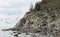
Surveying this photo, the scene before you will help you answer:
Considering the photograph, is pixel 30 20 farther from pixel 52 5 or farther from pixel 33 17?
pixel 52 5

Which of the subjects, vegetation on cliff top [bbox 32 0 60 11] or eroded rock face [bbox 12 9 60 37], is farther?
vegetation on cliff top [bbox 32 0 60 11]

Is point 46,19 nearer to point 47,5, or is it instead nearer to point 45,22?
point 45,22

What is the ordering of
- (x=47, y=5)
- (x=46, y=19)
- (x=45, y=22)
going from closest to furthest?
(x=45, y=22)
(x=46, y=19)
(x=47, y=5)

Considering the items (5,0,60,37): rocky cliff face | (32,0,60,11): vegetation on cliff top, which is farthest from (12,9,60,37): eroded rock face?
(32,0,60,11): vegetation on cliff top

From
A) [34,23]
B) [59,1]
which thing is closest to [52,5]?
[59,1]

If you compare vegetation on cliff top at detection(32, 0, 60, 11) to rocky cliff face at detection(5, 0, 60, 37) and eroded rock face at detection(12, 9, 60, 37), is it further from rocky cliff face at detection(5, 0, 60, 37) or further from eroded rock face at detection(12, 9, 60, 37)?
eroded rock face at detection(12, 9, 60, 37)

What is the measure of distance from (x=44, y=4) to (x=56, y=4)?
1485 centimetres

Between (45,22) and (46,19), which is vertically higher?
(46,19)

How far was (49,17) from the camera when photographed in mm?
81500

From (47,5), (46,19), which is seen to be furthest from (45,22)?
(47,5)

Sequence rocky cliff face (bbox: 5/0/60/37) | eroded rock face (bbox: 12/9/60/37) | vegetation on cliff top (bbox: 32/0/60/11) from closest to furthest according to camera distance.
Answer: eroded rock face (bbox: 12/9/60/37) < rocky cliff face (bbox: 5/0/60/37) < vegetation on cliff top (bbox: 32/0/60/11)

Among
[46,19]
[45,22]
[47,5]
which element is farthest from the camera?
[47,5]

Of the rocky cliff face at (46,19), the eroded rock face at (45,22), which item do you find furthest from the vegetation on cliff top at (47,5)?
the eroded rock face at (45,22)

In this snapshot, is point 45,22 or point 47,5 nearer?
point 45,22
